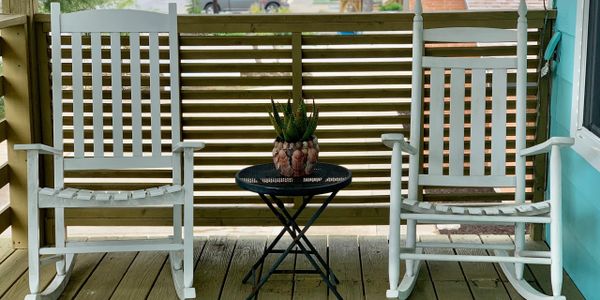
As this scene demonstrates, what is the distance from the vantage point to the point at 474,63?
3.79 meters

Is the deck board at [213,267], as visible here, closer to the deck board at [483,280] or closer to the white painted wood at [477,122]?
the deck board at [483,280]

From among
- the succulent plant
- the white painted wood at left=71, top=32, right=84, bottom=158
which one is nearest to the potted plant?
the succulent plant

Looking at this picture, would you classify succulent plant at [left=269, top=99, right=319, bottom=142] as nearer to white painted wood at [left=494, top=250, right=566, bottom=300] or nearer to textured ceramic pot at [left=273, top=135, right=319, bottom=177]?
textured ceramic pot at [left=273, top=135, right=319, bottom=177]

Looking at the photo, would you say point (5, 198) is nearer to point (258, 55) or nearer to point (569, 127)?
point (258, 55)

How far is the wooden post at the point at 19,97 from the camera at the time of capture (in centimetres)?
411

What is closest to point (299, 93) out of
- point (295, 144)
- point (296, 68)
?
point (296, 68)

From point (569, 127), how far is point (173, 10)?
1733 mm

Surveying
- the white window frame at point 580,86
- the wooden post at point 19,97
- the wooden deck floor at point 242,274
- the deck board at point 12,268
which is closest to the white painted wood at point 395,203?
the wooden deck floor at point 242,274

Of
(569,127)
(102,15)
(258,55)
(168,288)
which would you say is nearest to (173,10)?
(102,15)

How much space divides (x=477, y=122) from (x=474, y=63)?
246 mm

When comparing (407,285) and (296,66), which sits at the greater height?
(296,66)

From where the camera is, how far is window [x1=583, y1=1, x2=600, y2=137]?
3.45m

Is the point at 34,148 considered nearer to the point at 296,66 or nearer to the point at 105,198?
the point at 105,198

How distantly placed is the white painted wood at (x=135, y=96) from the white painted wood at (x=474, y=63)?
3.98 ft
